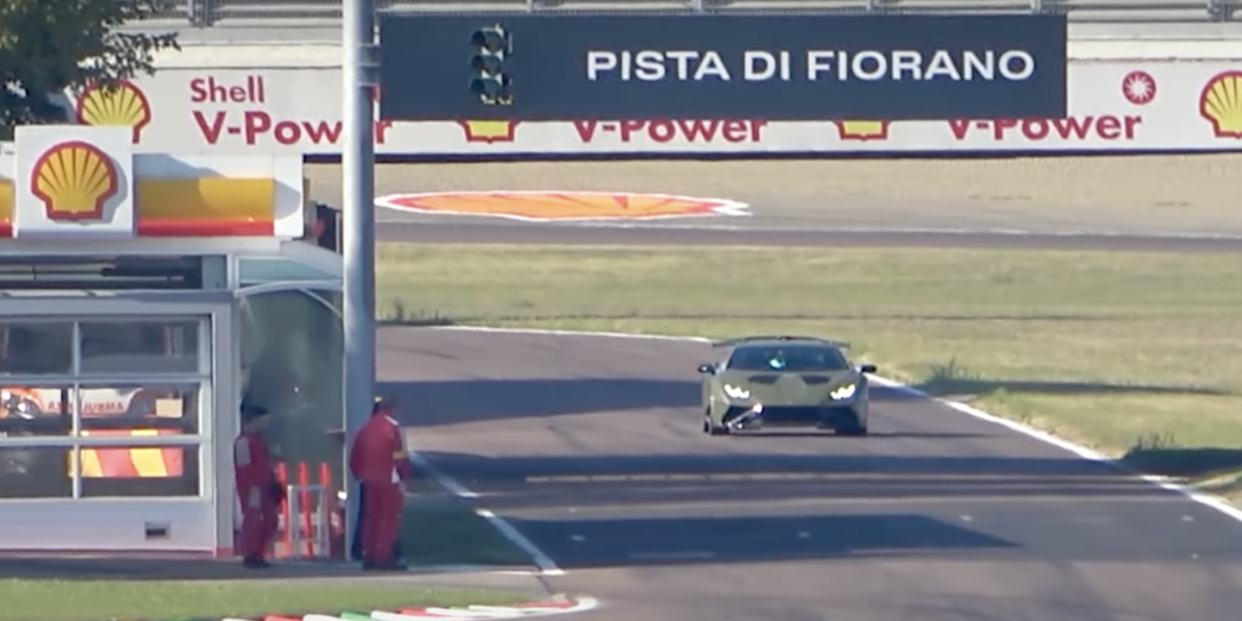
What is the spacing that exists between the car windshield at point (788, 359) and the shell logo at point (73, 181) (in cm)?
1374

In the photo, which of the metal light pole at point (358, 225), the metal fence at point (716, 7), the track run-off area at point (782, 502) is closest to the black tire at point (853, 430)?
A: the track run-off area at point (782, 502)

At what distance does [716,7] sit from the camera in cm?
3678

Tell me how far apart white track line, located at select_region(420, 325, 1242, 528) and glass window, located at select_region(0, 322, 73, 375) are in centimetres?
1076

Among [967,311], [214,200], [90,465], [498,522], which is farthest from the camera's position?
[967,311]

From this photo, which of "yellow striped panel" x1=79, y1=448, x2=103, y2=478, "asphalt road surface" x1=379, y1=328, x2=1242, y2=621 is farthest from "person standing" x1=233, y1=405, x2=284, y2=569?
"asphalt road surface" x1=379, y1=328, x2=1242, y2=621

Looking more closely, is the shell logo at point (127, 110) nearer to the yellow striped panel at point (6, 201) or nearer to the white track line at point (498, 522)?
the white track line at point (498, 522)

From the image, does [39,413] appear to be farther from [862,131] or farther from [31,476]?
[862,131]

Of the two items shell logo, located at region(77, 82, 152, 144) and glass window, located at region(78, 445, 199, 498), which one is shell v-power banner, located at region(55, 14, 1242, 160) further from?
shell logo, located at region(77, 82, 152, 144)

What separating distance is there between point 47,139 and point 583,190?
65821 mm

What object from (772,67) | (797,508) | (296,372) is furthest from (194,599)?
(797,508)

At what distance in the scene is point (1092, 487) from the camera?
94.9ft

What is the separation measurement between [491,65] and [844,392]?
1113 centimetres

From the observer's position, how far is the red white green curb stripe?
18.9 meters

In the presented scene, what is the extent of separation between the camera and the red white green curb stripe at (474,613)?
61.9 ft
